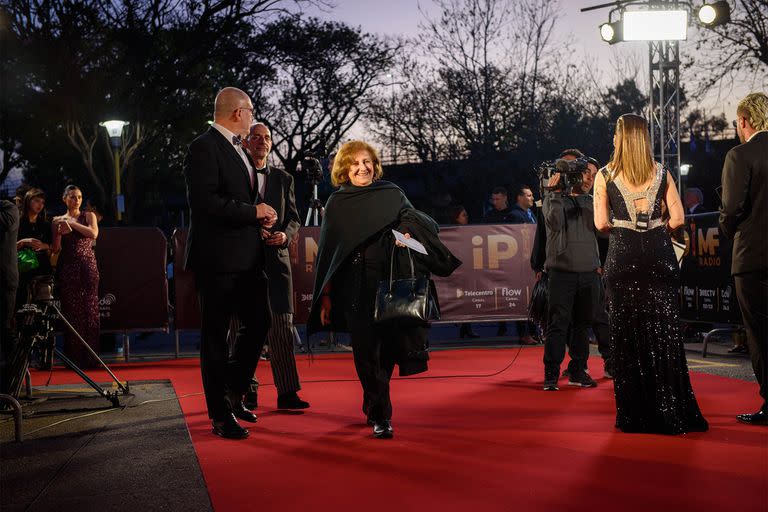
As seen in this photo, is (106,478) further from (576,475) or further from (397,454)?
(576,475)

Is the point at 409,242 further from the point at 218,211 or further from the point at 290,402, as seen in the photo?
the point at 290,402

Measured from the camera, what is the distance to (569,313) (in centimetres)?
775

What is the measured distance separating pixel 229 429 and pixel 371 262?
1371 millimetres

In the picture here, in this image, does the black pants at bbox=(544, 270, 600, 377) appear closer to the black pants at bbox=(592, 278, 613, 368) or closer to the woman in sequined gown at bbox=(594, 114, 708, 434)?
the black pants at bbox=(592, 278, 613, 368)

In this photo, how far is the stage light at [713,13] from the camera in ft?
48.1

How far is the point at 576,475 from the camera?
4.48 metres

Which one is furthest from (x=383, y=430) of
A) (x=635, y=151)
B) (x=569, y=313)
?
(x=569, y=313)

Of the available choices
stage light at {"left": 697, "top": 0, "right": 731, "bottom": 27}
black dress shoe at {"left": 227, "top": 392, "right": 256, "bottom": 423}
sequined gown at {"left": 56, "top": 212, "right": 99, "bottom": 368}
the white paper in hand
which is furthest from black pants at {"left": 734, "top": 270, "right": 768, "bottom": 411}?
stage light at {"left": 697, "top": 0, "right": 731, "bottom": 27}

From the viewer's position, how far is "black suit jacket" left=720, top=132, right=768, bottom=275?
19.0 feet

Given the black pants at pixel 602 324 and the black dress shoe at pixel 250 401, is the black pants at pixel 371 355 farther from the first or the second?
the black pants at pixel 602 324

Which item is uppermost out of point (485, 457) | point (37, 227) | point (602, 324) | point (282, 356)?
point (37, 227)

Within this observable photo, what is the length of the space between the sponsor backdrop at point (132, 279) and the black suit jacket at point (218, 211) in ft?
18.8

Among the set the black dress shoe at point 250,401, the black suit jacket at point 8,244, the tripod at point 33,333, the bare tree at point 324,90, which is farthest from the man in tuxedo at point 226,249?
the bare tree at point 324,90

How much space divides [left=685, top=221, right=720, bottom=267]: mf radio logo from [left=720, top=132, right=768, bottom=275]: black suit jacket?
4.80 m
